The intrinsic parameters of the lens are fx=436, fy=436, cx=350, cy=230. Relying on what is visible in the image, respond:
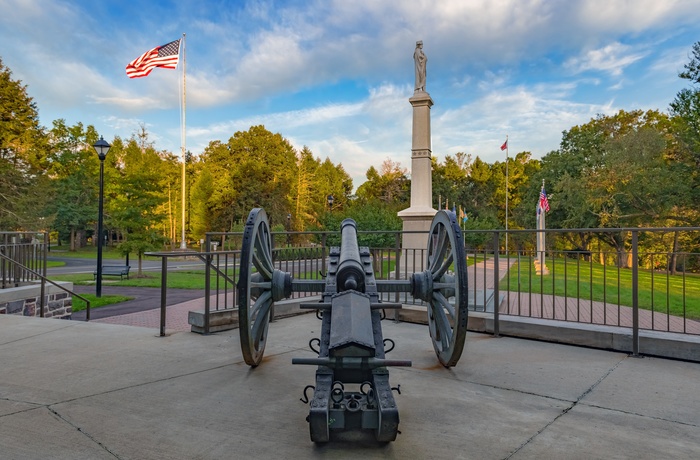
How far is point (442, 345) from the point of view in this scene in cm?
414

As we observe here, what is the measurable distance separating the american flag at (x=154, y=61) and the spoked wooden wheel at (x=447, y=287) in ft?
61.9

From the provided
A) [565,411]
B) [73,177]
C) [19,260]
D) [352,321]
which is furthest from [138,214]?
→ [73,177]

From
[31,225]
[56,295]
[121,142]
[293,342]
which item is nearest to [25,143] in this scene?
[31,225]

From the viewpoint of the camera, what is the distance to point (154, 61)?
19.9m

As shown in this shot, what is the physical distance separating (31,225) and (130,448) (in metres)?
31.6

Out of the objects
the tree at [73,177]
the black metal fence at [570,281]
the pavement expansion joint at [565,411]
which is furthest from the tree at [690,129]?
the tree at [73,177]

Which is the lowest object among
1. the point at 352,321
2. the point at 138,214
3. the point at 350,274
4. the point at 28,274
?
the point at 28,274

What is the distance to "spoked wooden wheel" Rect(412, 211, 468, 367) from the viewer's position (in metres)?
3.36

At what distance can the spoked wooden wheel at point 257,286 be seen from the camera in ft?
10.9

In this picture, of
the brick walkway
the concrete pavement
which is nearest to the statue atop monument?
the brick walkway

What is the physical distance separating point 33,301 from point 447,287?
25.0ft

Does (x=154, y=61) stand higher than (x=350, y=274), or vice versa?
(x=154, y=61)

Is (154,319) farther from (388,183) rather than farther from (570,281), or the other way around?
(388,183)

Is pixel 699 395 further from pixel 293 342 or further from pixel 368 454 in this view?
pixel 293 342
